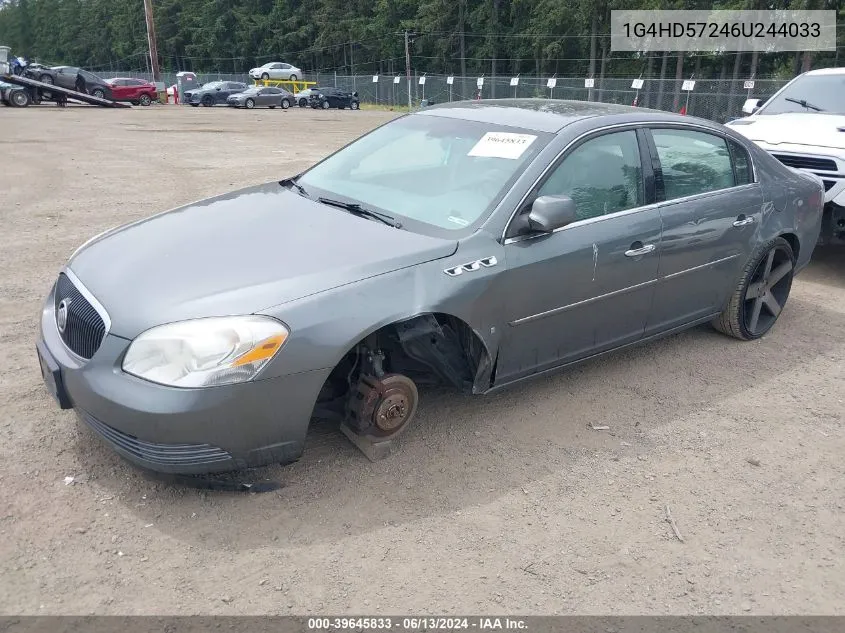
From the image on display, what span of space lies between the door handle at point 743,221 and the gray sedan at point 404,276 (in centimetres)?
2

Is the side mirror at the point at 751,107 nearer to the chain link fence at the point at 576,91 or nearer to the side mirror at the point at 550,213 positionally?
the side mirror at the point at 550,213

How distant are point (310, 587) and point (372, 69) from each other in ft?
262

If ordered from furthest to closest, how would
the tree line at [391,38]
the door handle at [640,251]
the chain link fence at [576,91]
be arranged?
the tree line at [391,38]
the chain link fence at [576,91]
the door handle at [640,251]

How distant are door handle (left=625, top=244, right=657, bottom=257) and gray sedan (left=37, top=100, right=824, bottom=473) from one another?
0.5 inches

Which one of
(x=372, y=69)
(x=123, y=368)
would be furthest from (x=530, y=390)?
(x=372, y=69)

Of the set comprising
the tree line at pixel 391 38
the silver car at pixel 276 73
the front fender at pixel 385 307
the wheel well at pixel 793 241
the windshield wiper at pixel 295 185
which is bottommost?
the wheel well at pixel 793 241

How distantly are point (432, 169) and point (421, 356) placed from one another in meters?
1.15

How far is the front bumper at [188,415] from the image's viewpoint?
2617 millimetres

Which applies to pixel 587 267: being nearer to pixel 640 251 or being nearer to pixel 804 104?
pixel 640 251

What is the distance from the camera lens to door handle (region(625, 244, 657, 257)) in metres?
3.80

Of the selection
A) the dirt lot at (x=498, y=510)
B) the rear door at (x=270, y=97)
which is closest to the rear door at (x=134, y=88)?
the rear door at (x=270, y=97)

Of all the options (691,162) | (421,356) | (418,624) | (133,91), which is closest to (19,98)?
(133,91)

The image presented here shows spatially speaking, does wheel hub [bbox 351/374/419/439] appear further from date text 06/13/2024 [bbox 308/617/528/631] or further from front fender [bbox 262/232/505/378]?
date text 06/13/2024 [bbox 308/617/528/631]

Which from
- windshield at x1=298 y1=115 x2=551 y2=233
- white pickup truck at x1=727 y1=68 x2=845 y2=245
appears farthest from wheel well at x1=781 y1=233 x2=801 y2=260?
windshield at x1=298 y1=115 x2=551 y2=233
